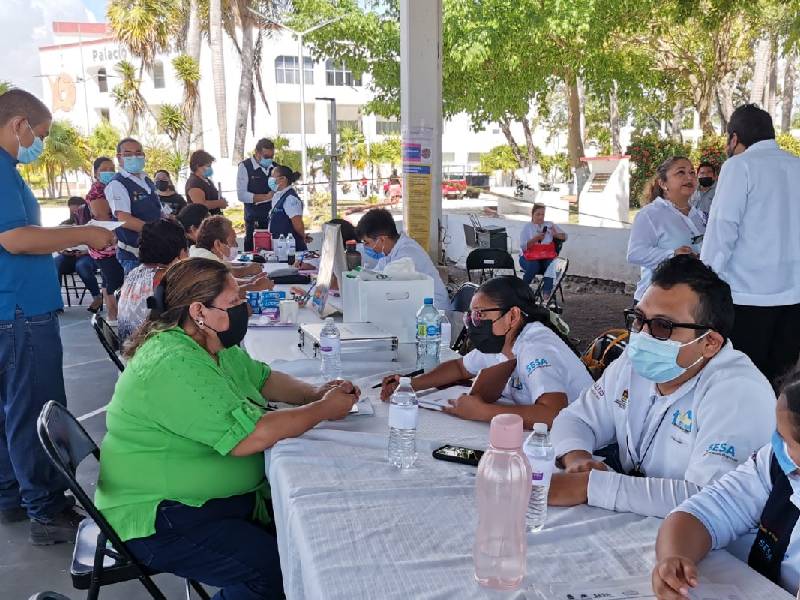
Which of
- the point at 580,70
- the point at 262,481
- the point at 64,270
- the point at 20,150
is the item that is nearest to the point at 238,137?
the point at 580,70

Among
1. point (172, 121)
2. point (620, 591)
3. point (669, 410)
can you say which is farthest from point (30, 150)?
point (172, 121)

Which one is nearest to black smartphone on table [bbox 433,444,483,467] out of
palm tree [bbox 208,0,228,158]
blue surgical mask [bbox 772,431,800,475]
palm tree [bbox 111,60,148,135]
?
blue surgical mask [bbox 772,431,800,475]

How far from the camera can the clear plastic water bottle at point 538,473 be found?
1.47 meters

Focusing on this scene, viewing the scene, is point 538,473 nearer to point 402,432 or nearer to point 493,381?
point 402,432

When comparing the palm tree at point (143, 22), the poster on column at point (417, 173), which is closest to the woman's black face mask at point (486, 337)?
the poster on column at point (417, 173)

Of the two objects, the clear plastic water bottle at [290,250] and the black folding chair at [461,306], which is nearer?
the black folding chair at [461,306]

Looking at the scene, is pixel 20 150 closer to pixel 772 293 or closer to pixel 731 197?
pixel 731 197

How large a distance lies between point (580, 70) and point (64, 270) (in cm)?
1048

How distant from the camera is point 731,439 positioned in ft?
5.06

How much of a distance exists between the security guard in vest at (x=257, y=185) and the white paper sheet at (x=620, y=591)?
7014 millimetres

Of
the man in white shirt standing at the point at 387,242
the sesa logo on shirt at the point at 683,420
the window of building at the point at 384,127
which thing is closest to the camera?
the sesa logo on shirt at the point at 683,420

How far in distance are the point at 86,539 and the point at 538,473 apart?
1.39 m

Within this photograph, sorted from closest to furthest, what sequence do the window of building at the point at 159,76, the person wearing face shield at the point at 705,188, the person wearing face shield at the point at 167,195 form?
the person wearing face shield at the point at 705,188, the person wearing face shield at the point at 167,195, the window of building at the point at 159,76

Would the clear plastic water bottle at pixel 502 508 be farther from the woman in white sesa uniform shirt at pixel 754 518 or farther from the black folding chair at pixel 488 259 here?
the black folding chair at pixel 488 259
